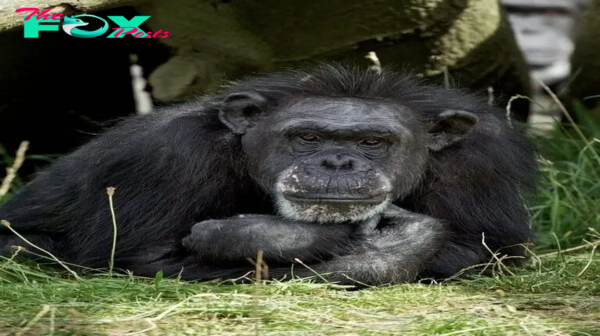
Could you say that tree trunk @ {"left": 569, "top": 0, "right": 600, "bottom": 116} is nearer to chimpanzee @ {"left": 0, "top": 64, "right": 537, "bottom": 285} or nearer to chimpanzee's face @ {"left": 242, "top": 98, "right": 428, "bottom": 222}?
chimpanzee @ {"left": 0, "top": 64, "right": 537, "bottom": 285}

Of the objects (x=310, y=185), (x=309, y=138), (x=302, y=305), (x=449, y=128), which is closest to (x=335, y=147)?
(x=309, y=138)

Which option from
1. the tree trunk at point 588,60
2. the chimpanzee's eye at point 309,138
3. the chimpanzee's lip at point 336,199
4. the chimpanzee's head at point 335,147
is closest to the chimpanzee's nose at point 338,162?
the chimpanzee's head at point 335,147

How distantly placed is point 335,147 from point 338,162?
258 mm

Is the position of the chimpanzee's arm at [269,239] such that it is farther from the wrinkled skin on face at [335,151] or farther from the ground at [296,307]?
the ground at [296,307]

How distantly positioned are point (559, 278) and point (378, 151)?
127 centimetres

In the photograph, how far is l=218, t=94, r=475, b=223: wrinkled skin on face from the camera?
6.24 meters

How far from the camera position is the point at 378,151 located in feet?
21.6

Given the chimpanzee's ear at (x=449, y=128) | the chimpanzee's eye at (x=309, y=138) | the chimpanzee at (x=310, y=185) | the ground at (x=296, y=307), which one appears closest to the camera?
the ground at (x=296, y=307)

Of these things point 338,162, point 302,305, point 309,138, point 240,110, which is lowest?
point 302,305

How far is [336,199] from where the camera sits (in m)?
6.16

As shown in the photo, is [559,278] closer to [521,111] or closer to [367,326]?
[367,326]

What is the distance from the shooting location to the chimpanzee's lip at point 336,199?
6164 mm

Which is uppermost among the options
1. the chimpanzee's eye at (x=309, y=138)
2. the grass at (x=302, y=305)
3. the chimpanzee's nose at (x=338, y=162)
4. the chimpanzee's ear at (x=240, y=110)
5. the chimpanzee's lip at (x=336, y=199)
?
the chimpanzee's ear at (x=240, y=110)

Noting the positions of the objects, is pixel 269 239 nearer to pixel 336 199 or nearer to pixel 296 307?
pixel 336 199
